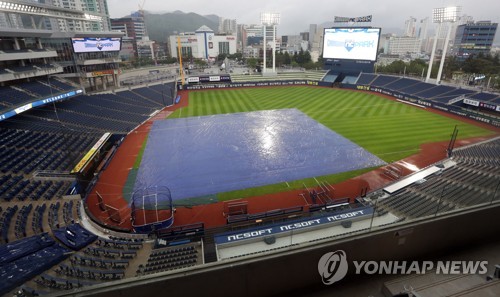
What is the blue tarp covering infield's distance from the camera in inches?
825

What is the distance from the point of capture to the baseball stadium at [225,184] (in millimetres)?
4270

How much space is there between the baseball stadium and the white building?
109 meters

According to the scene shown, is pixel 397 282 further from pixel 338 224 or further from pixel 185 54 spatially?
pixel 185 54

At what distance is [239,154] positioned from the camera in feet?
83.6

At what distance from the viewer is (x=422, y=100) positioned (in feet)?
139

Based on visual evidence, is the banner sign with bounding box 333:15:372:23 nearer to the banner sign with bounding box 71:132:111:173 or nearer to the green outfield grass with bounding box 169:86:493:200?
the green outfield grass with bounding box 169:86:493:200

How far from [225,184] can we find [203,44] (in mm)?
145830

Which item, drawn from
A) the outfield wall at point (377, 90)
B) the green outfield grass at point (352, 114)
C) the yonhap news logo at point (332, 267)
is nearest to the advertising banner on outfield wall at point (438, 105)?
the outfield wall at point (377, 90)

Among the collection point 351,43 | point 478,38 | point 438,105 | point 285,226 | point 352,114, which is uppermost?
point 478,38

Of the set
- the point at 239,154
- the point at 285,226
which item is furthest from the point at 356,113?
the point at 285,226

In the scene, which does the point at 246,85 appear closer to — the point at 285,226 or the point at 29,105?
the point at 29,105

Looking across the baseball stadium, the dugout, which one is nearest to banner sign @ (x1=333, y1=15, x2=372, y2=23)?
the baseball stadium

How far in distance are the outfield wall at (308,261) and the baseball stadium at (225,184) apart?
23 millimetres

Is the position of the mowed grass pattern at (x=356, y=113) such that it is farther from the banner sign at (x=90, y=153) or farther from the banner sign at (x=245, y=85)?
the banner sign at (x=90, y=153)
